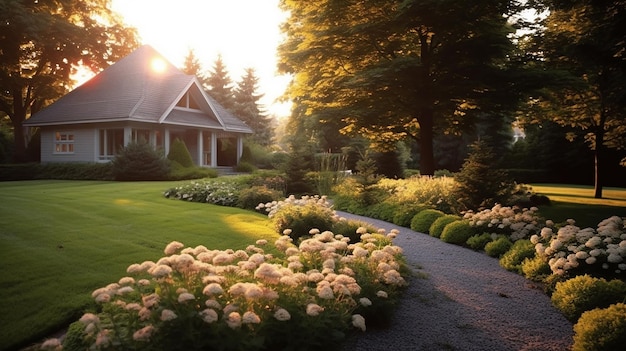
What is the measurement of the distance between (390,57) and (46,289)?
559 inches

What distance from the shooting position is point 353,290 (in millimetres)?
3695

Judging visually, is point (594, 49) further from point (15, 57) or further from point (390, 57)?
point (15, 57)

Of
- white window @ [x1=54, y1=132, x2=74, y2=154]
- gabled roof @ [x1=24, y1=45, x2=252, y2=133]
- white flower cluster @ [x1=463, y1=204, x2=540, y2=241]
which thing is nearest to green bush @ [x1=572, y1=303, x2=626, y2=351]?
white flower cluster @ [x1=463, y1=204, x2=540, y2=241]

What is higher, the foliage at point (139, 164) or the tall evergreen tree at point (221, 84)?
the tall evergreen tree at point (221, 84)

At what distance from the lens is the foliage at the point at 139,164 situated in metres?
19.6

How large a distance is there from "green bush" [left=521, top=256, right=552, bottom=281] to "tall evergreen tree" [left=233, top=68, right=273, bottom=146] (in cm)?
4149

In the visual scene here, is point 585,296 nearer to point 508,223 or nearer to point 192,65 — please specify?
point 508,223

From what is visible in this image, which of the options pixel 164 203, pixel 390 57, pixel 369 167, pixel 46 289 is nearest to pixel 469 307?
pixel 46 289

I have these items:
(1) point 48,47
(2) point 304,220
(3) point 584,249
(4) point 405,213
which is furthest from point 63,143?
(3) point 584,249

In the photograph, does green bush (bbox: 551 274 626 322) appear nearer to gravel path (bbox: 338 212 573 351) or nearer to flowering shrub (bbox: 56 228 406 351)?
gravel path (bbox: 338 212 573 351)

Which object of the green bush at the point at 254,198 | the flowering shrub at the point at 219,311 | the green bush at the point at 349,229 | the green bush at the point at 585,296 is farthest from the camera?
the green bush at the point at 254,198

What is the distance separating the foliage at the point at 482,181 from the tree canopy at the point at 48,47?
1075 inches

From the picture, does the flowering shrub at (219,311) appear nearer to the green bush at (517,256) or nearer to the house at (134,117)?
the green bush at (517,256)

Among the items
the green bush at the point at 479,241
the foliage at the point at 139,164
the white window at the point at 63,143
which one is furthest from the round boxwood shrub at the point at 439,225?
the white window at the point at 63,143
